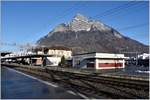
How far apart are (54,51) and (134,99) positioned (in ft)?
427

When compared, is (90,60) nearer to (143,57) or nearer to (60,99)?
(143,57)

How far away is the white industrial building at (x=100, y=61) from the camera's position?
89875mm

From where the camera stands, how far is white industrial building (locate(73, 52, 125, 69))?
295 feet

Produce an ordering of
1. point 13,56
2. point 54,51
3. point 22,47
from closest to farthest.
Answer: point 22,47 → point 54,51 → point 13,56

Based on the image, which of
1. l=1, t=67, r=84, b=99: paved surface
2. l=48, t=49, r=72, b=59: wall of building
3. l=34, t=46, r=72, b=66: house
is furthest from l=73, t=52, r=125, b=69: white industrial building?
l=1, t=67, r=84, b=99: paved surface

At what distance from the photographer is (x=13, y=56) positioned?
166m

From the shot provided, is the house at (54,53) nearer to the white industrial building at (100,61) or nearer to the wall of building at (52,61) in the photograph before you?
the wall of building at (52,61)

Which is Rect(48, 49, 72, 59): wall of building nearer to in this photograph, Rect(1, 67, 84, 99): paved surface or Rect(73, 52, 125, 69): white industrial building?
Rect(73, 52, 125, 69): white industrial building

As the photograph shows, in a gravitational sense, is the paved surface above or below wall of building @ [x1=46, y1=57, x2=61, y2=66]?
above

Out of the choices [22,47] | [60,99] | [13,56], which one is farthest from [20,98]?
[13,56]

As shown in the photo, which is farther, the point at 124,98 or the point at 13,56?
the point at 13,56

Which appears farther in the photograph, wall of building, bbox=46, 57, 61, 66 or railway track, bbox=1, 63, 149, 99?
wall of building, bbox=46, 57, 61, 66

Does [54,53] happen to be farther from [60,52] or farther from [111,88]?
[111,88]

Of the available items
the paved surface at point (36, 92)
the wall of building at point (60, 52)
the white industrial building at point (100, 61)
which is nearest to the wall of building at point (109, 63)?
the white industrial building at point (100, 61)
